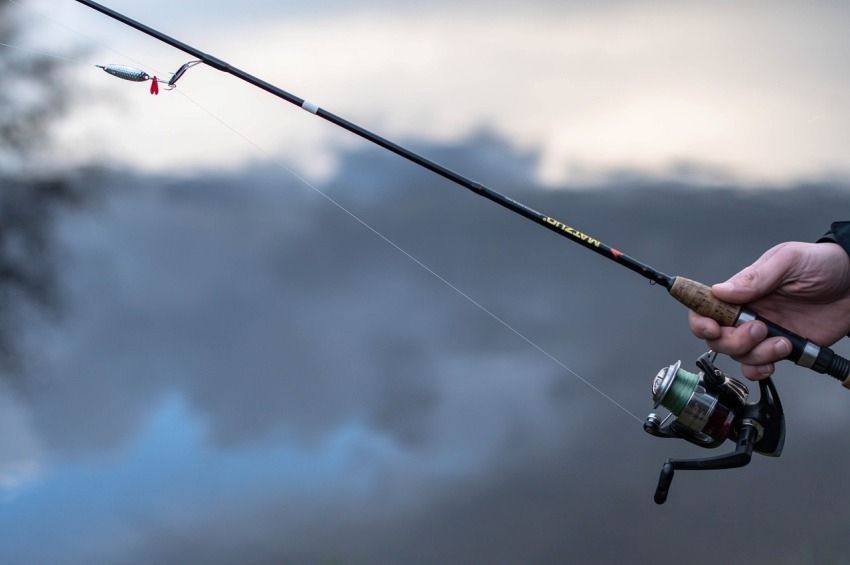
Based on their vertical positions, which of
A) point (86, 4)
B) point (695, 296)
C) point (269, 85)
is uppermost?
point (86, 4)

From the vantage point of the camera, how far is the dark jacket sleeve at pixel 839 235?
351 centimetres

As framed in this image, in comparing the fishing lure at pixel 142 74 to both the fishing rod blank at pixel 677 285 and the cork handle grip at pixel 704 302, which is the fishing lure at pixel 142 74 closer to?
the fishing rod blank at pixel 677 285

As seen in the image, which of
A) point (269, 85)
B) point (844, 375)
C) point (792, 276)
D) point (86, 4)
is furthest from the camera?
point (86, 4)

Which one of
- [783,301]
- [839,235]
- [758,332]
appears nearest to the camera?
[758,332]

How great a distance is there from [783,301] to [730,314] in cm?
41

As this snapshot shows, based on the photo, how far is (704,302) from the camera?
3.39 meters

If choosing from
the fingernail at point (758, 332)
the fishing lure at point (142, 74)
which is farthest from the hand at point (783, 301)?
the fishing lure at point (142, 74)

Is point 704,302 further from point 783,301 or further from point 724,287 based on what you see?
point 783,301

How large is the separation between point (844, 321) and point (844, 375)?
0.52 m

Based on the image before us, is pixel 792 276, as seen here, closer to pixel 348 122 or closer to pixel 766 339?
pixel 766 339

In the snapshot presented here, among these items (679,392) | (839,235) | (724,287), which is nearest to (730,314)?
(724,287)

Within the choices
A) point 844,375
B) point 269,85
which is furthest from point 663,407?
point 269,85

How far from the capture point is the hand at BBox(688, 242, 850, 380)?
3.37 m

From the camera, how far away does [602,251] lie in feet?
11.2
